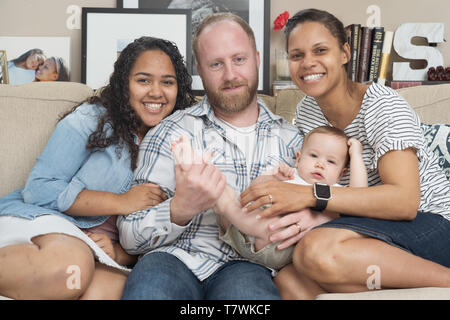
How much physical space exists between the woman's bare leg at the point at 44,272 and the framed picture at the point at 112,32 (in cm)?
144

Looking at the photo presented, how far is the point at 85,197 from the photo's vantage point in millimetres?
1445

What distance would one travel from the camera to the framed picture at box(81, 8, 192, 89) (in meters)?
2.48

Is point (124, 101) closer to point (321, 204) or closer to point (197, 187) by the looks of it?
point (197, 187)

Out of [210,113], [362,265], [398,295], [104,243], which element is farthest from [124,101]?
[398,295]

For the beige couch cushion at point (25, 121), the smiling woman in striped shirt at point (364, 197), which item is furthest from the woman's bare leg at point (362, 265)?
the beige couch cushion at point (25, 121)

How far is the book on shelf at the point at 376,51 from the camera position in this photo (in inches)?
94.9

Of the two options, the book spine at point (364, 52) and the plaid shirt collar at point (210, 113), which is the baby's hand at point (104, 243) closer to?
the plaid shirt collar at point (210, 113)

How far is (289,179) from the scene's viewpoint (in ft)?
4.69

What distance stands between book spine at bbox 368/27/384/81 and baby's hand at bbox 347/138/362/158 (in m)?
1.12

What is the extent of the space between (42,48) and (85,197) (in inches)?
57.2

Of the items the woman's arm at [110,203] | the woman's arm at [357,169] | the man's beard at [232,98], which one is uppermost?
the man's beard at [232,98]
